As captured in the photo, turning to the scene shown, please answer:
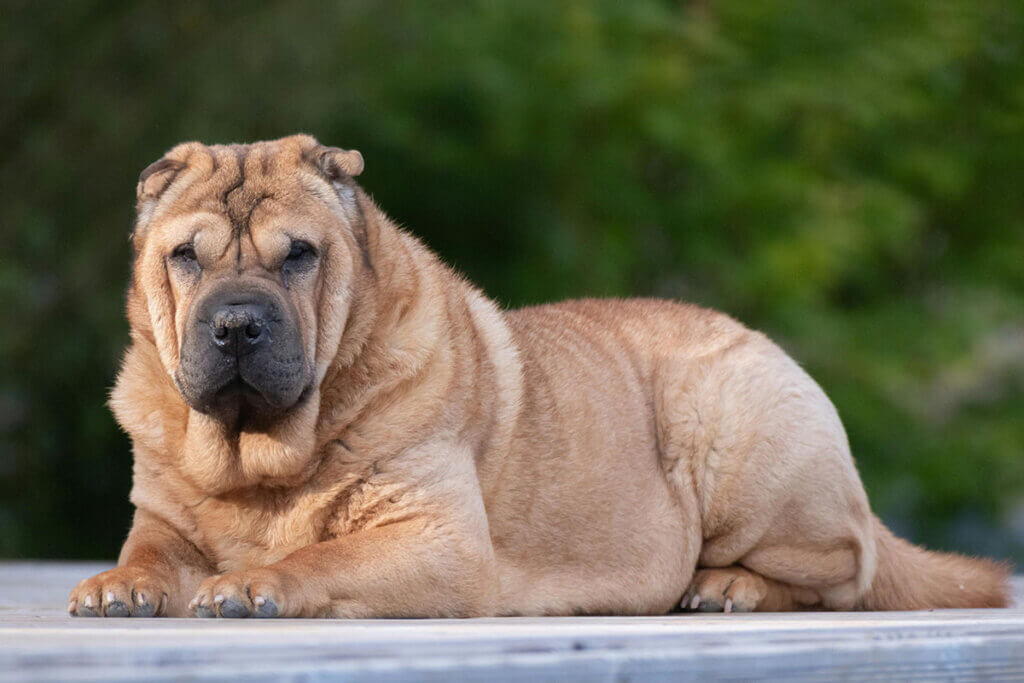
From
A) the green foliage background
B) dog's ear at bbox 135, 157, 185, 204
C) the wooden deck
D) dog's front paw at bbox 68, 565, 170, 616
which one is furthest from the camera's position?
the green foliage background

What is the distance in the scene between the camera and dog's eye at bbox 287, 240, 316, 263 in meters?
3.42

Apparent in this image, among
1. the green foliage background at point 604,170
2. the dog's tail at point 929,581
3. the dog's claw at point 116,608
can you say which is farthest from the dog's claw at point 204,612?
the green foliage background at point 604,170

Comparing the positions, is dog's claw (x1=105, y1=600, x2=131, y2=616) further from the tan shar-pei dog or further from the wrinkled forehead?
the wrinkled forehead

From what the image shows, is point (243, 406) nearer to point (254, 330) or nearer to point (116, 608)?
point (254, 330)

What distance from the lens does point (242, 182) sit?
3518mm

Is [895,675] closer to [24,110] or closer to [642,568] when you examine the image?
[642,568]

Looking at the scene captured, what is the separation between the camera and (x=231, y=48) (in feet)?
27.9

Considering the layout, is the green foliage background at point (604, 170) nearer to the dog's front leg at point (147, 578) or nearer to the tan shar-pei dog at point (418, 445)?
the tan shar-pei dog at point (418, 445)

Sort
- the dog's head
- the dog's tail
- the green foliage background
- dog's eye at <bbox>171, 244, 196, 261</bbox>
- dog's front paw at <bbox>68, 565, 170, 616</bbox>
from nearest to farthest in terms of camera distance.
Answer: dog's front paw at <bbox>68, 565, 170, 616</bbox>, the dog's head, dog's eye at <bbox>171, 244, 196, 261</bbox>, the dog's tail, the green foliage background

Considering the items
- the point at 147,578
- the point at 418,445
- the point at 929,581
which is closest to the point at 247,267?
the point at 418,445

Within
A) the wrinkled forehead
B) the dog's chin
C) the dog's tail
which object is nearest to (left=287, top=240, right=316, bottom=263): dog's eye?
the wrinkled forehead

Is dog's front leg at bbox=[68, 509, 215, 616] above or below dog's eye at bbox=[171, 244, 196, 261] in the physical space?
below

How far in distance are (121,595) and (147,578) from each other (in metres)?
0.12

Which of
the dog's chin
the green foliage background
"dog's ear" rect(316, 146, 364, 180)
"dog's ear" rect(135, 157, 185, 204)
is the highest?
"dog's ear" rect(316, 146, 364, 180)
